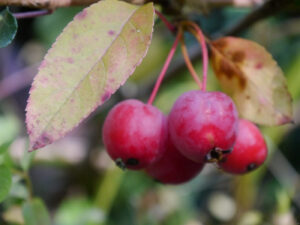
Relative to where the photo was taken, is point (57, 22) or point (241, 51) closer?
point (241, 51)

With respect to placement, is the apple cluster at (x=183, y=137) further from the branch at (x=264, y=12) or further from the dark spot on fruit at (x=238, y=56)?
the branch at (x=264, y=12)

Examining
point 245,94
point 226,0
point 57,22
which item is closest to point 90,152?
point 57,22

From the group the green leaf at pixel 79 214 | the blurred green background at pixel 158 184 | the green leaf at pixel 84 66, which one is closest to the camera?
the green leaf at pixel 84 66

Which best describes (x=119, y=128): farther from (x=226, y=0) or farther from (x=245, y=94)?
(x=226, y=0)

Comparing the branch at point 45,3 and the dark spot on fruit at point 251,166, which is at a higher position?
the branch at point 45,3

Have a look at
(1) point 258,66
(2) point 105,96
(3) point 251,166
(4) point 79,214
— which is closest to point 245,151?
(3) point 251,166

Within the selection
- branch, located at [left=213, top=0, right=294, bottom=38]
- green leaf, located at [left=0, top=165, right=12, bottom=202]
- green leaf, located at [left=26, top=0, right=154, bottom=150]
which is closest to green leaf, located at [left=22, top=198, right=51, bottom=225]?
green leaf, located at [left=0, top=165, right=12, bottom=202]

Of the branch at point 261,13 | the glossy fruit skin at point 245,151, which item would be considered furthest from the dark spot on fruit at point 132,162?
the branch at point 261,13
